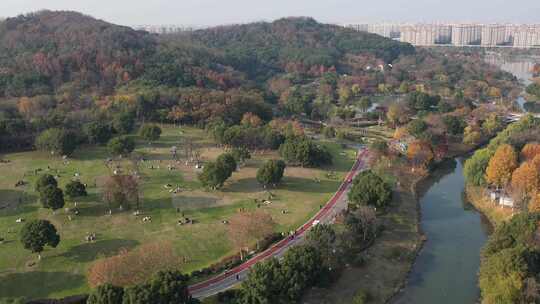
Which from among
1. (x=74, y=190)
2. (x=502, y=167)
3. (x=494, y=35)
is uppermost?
(x=494, y=35)

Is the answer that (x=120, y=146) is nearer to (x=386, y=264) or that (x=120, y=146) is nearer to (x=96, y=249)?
(x=96, y=249)

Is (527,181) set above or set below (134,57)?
below

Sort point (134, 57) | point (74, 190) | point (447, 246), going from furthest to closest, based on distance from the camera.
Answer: point (134, 57) → point (74, 190) → point (447, 246)

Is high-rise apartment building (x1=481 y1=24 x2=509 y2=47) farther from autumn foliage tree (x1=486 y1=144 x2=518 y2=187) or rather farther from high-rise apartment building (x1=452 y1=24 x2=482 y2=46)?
autumn foliage tree (x1=486 y1=144 x2=518 y2=187)

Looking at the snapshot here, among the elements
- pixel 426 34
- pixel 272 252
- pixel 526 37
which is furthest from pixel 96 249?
pixel 526 37

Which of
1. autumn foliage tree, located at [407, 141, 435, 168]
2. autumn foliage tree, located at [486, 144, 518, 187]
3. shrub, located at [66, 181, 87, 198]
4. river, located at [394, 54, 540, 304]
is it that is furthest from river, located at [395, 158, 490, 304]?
shrub, located at [66, 181, 87, 198]

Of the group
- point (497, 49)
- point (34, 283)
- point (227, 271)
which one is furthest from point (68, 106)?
point (497, 49)
